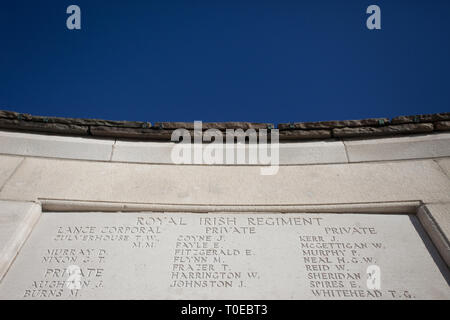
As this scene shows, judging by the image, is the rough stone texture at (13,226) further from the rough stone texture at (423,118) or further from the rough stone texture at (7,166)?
the rough stone texture at (423,118)

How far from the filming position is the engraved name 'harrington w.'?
16.8 feet

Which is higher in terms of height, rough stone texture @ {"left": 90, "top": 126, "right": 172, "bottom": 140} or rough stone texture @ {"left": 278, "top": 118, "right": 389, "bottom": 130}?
rough stone texture @ {"left": 278, "top": 118, "right": 389, "bottom": 130}

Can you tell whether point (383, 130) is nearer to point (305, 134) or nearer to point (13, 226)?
point (305, 134)

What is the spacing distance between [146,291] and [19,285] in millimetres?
1162

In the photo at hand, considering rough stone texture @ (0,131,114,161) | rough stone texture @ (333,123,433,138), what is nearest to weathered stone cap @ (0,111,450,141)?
rough stone texture @ (333,123,433,138)

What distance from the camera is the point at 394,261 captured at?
3758mm

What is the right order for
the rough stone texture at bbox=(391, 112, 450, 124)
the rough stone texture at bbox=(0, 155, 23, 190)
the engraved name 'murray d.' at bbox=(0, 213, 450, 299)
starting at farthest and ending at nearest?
the rough stone texture at bbox=(391, 112, 450, 124), the rough stone texture at bbox=(0, 155, 23, 190), the engraved name 'murray d.' at bbox=(0, 213, 450, 299)

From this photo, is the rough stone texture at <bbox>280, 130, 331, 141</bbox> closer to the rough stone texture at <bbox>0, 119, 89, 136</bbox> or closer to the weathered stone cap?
the weathered stone cap

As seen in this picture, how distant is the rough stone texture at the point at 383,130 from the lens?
17.1 feet

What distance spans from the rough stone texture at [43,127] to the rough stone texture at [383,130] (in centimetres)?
347

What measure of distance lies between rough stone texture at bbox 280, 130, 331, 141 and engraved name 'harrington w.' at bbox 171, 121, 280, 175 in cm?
13

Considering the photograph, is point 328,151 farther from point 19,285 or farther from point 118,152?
point 19,285

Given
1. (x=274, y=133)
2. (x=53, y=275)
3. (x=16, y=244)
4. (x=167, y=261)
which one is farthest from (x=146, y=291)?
(x=274, y=133)

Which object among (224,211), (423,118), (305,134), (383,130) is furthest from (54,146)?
(423,118)
